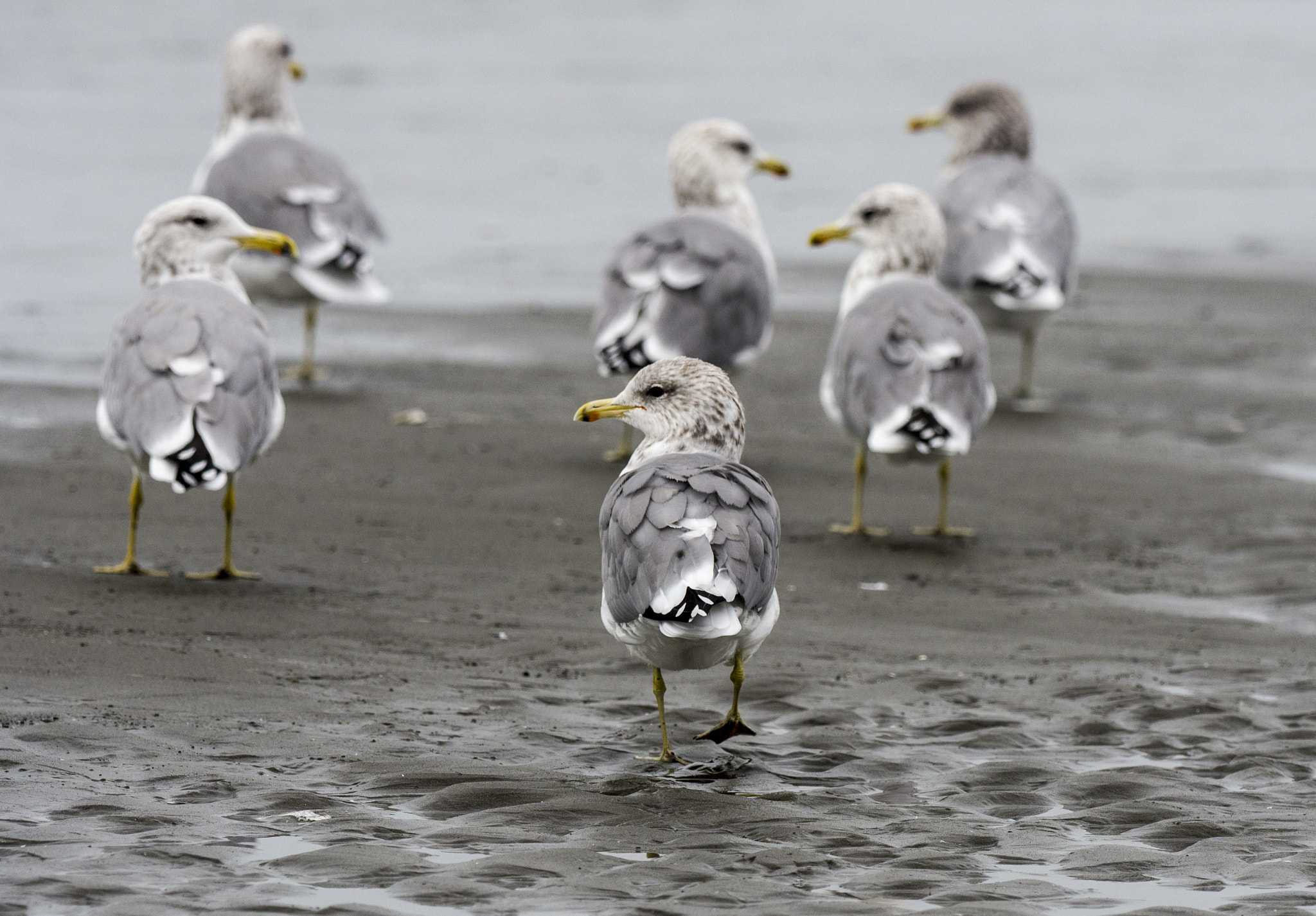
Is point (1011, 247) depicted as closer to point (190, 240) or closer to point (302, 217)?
point (302, 217)

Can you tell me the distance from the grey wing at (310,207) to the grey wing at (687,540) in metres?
6.01

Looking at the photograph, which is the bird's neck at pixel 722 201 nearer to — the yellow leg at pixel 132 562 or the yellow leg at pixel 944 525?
the yellow leg at pixel 944 525

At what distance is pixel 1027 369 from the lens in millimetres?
12141

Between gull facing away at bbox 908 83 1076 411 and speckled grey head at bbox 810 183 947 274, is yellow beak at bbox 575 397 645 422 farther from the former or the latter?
gull facing away at bbox 908 83 1076 411

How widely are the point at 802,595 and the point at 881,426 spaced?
1.05m

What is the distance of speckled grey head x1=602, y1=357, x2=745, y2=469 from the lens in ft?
21.0

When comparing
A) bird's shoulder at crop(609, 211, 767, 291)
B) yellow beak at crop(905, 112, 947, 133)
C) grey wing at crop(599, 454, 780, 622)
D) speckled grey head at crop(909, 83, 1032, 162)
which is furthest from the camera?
yellow beak at crop(905, 112, 947, 133)

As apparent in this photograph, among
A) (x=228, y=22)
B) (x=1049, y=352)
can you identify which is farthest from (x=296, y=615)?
(x=228, y=22)

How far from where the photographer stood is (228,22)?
31.6 meters

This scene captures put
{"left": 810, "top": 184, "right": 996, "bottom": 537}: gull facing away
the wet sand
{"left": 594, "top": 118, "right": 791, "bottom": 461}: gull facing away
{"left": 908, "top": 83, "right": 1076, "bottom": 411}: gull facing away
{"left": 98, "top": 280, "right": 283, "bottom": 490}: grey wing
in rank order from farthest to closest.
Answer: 1. {"left": 908, "top": 83, "right": 1076, "bottom": 411}: gull facing away
2. {"left": 594, "top": 118, "right": 791, "bottom": 461}: gull facing away
3. {"left": 810, "top": 184, "right": 996, "bottom": 537}: gull facing away
4. {"left": 98, "top": 280, "right": 283, "bottom": 490}: grey wing
5. the wet sand

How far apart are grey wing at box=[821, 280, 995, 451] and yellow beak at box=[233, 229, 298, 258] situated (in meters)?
2.55

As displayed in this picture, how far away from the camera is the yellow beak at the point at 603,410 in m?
6.46

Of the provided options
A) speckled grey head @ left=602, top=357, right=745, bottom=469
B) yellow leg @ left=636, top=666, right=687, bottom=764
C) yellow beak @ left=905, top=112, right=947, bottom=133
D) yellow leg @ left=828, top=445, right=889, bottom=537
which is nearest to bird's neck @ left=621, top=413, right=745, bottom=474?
speckled grey head @ left=602, top=357, right=745, bottom=469

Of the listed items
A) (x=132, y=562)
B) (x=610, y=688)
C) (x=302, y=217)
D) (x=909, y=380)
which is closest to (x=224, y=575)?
(x=132, y=562)
